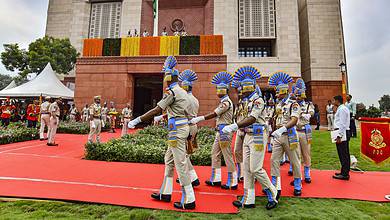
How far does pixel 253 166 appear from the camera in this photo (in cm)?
329

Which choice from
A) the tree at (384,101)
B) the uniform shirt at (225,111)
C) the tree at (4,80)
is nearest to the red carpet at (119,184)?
the uniform shirt at (225,111)

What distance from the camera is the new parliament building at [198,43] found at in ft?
51.3

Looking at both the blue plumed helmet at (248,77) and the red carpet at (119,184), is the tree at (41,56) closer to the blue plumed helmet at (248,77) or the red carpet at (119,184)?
the red carpet at (119,184)

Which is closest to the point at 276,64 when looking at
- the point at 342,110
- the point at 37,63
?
the point at 342,110

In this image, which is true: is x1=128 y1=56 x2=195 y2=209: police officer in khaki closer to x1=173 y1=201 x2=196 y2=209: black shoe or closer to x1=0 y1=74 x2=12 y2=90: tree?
x1=173 y1=201 x2=196 y2=209: black shoe

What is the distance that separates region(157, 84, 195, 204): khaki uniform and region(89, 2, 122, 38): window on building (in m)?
20.3

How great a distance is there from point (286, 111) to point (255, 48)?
752 inches

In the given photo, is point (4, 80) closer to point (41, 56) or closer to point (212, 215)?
point (41, 56)

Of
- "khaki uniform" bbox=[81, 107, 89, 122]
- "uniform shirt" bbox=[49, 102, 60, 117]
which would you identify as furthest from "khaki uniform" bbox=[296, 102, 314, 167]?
"khaki uniform" bbox=[81, 107, 89, 122]

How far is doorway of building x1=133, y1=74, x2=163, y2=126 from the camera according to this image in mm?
19031

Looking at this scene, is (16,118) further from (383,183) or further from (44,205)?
(383,183)

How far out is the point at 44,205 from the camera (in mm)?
3318

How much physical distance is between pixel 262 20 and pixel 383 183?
17870 mm

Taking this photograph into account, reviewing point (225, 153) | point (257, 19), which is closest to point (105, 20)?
point (257, 19)
